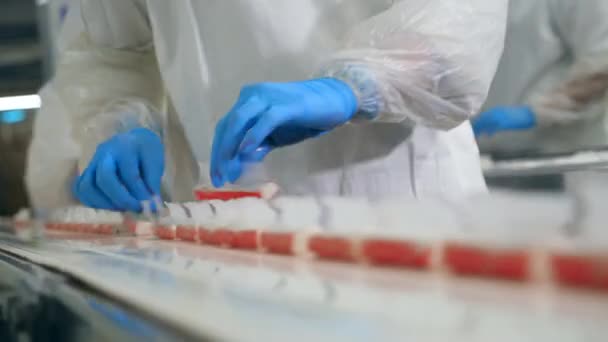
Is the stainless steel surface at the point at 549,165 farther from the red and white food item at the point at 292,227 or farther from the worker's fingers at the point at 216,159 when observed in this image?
the red and white food item at the point at 292,227

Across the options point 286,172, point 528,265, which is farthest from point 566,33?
point 528,265

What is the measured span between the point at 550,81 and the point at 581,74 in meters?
0.20

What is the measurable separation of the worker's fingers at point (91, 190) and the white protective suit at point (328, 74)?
0.21 meters

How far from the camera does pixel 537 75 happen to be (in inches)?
81.0

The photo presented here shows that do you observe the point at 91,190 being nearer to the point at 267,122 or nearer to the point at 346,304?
the point at 267,122

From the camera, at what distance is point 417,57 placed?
92 cm

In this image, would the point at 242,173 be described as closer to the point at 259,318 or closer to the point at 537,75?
the point at 259,318

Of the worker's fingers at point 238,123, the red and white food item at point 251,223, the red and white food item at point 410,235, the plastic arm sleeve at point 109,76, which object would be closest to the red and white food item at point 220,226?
the red and white food item at point 251,223

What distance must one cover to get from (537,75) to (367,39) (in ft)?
4.39

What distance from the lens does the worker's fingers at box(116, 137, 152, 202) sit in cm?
115

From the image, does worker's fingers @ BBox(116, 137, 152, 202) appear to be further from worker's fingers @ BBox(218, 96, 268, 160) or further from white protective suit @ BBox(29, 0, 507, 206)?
worker's fingers @ BBox(218, 96, 268, 160)

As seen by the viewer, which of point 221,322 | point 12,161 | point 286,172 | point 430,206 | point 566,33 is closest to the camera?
point 221,322

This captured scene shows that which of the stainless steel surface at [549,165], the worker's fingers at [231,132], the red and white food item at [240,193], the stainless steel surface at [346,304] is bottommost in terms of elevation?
the stainless steel surface at [549,165]

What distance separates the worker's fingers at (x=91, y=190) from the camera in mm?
1181
